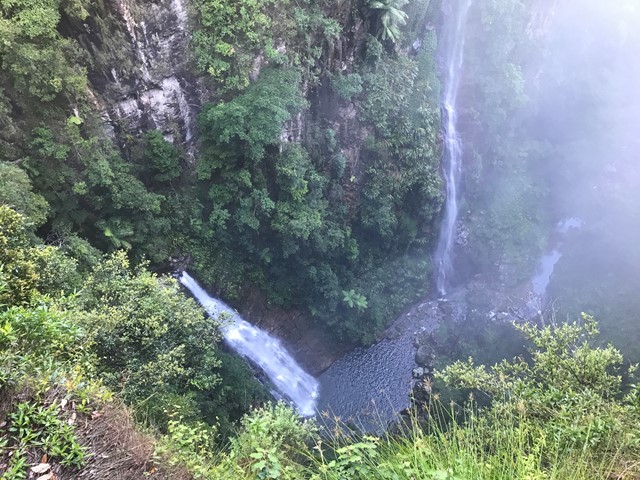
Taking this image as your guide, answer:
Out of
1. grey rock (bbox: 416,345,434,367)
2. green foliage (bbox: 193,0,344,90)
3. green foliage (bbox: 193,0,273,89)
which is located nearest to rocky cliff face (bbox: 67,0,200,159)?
green foliage (bbox: 193,0,273,89)

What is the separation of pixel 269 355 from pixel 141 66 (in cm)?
1048

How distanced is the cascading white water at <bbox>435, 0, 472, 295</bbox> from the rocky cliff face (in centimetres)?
1243

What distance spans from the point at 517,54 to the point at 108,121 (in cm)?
Answer: 1979

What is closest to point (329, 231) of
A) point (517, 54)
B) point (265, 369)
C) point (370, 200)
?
point (370, 200)

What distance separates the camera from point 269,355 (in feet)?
51.9

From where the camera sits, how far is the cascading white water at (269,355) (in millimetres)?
14422

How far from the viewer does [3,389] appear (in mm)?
3678

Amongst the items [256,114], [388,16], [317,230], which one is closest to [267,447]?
[256,114]

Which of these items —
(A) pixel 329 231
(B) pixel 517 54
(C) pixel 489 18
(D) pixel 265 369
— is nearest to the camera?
(D) pixel 265 369

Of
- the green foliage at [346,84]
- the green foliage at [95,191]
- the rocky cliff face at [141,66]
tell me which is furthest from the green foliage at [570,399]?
the green foliage at [346,84]

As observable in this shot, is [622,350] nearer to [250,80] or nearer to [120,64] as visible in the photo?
[250,80]

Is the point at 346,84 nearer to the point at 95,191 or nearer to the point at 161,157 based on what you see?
the point at 161,157

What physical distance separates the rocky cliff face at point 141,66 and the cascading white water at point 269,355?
5.11 meters

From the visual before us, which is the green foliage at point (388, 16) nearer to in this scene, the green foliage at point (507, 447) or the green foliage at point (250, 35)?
the green foliage at point (250, 35)
